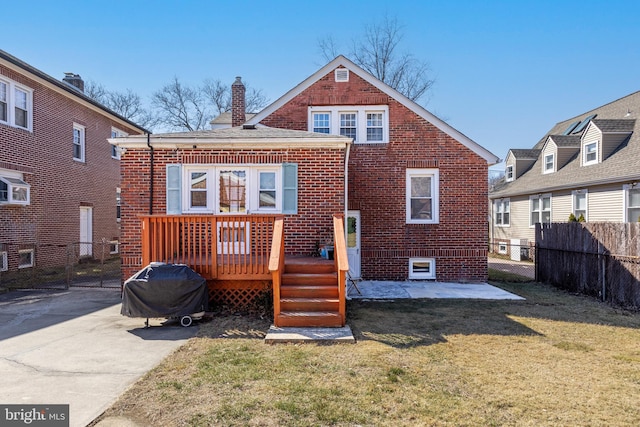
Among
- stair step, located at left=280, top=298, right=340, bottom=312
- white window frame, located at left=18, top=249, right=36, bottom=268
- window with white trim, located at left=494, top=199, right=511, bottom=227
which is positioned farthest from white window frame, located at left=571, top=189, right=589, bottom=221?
white window frame, located at left=18, top=249, right=36, bottom=268

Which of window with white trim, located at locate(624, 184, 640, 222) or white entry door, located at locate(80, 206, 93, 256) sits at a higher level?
window with white trim, located at locate(624, 184, 640, 222)

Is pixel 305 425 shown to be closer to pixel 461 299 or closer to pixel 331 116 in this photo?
pixel 461 299

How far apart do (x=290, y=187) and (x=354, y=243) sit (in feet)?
11.7

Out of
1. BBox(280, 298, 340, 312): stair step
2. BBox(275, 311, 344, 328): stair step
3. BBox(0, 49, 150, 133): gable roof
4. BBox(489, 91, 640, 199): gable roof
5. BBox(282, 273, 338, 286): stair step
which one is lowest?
BBox(275, 311, 344, 328): stair step

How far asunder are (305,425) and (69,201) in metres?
15.3

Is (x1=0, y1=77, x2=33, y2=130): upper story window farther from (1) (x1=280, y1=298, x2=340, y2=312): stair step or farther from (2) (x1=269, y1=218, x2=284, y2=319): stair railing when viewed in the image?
(1) (x1=280, y1=298, x2=340, y2=312): stair step

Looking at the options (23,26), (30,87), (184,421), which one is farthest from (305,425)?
(23,26)

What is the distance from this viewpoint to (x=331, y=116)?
11.5 meters

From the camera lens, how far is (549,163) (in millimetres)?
18156

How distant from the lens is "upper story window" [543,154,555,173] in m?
17.8

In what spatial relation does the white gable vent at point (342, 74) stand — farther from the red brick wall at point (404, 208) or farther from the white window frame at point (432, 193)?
the white window frame at point (432, 193)

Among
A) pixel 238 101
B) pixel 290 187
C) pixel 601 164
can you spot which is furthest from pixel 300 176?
pixel 601 164

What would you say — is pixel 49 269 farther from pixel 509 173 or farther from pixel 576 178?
pixel 509 173

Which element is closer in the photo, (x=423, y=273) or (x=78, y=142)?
(x=423, y=273)
